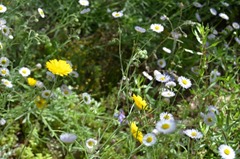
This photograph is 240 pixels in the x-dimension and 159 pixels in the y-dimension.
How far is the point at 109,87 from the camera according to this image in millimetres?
3002

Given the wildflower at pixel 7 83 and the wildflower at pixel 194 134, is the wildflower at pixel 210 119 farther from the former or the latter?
the wildflower at pixel 7 83

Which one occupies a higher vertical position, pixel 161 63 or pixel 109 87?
pixel 161 63

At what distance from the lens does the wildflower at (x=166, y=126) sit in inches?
63.4

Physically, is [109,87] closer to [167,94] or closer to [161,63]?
[161,63]

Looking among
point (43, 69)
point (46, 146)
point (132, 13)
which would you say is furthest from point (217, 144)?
point (132, 13)

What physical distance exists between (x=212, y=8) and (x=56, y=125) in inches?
55.7

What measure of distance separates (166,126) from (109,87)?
1383mm

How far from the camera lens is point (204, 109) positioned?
2262 millimetres

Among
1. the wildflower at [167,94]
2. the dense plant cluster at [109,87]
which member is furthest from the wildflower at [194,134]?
the wildflower at [167,94]

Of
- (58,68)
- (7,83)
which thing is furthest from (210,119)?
(7,83)

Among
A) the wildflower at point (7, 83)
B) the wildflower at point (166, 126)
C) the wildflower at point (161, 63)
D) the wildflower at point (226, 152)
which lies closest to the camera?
the wildflower at point (166, 126)

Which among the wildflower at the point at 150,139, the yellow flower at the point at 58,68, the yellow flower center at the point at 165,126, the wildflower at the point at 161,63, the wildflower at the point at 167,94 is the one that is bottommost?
the wildflower at the point at 161,63

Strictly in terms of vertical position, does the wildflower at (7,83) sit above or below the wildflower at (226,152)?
above

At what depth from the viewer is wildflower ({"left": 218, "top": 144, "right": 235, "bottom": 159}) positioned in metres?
1.76
